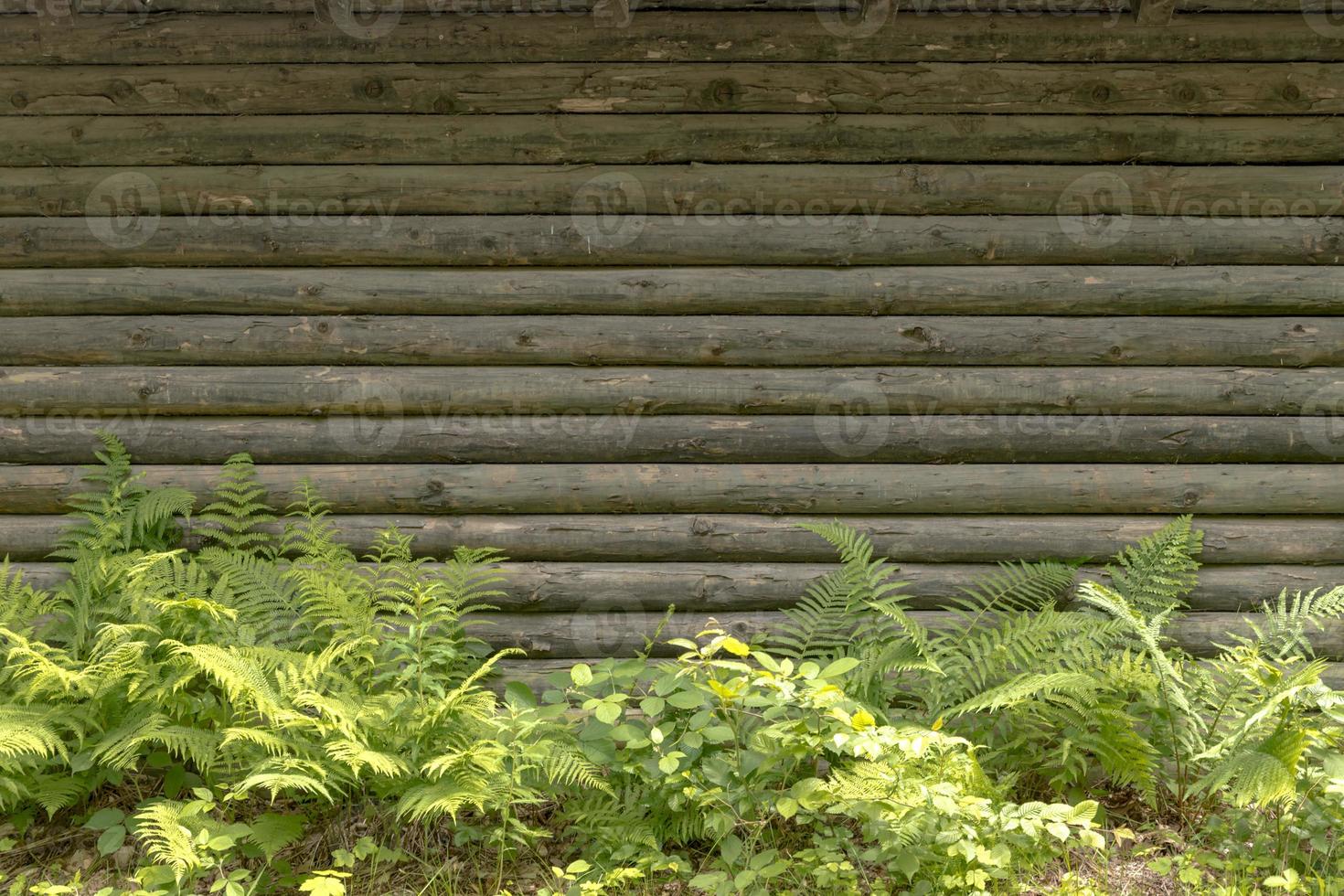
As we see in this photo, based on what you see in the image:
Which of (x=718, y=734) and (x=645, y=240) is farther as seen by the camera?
(x=645, y=240)

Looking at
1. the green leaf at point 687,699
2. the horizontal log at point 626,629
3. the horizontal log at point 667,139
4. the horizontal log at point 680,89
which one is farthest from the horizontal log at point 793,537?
the horizontal log at point 680,89

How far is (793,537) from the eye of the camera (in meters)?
4.52

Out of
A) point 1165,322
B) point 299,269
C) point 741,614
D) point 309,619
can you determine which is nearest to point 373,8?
point 299,269

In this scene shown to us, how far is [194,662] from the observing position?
3.62 m

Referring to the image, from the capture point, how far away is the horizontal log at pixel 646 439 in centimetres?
452

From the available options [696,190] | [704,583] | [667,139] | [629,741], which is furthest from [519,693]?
[667,139]

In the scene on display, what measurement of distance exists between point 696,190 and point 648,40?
69 centimetres

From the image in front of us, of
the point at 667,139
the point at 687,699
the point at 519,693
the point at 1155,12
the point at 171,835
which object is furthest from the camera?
the point at 667,139

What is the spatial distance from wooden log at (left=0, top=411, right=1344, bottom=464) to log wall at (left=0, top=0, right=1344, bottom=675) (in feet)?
0.05

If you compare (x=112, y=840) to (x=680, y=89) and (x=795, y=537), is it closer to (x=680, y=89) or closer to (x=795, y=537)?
(x=795, y=537)

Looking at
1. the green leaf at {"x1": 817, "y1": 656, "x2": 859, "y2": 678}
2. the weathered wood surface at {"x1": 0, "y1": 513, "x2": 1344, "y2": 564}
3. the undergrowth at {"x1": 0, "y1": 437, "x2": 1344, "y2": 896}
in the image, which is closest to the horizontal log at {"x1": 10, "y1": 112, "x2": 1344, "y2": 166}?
the undergrowth at {"x1": 0, "y1": 437, "x2": 1344, "y2": 896}

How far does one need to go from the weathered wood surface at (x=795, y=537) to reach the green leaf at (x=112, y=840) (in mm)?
1304

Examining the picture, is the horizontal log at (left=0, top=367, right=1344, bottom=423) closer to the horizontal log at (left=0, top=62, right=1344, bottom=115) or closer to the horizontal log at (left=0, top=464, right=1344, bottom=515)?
the horizontal log at (left=0, top=464, right=1344, bottom=515)

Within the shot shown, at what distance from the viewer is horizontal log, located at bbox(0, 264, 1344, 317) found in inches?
177
